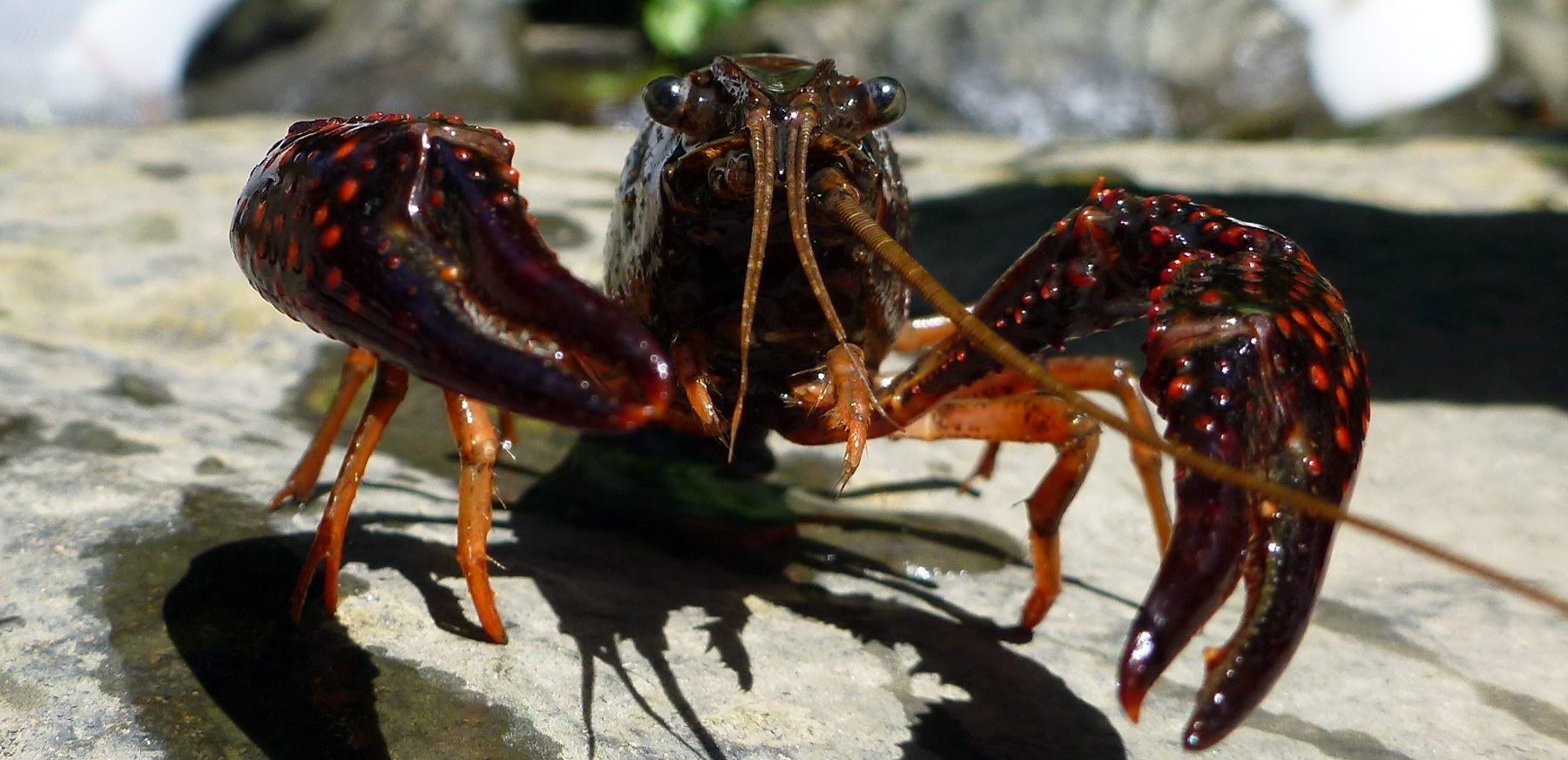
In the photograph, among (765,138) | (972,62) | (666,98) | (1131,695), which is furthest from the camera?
(972,62)

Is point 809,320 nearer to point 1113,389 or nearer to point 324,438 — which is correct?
point 1113,389

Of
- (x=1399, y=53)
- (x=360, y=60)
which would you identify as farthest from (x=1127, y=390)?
(x=360, y=60)

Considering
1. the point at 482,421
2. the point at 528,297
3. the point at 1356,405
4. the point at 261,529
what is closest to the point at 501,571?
the point at 482,421

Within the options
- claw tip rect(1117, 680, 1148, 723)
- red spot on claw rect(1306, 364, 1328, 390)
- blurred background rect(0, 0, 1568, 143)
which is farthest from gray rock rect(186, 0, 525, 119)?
claw tip rect(1117, 680, 1148, 723)

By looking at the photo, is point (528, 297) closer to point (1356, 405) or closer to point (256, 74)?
Result: point (1356, 405)

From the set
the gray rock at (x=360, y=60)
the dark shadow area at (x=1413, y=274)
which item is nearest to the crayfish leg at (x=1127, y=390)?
the dark shadow area at (x=1413, y=274)
